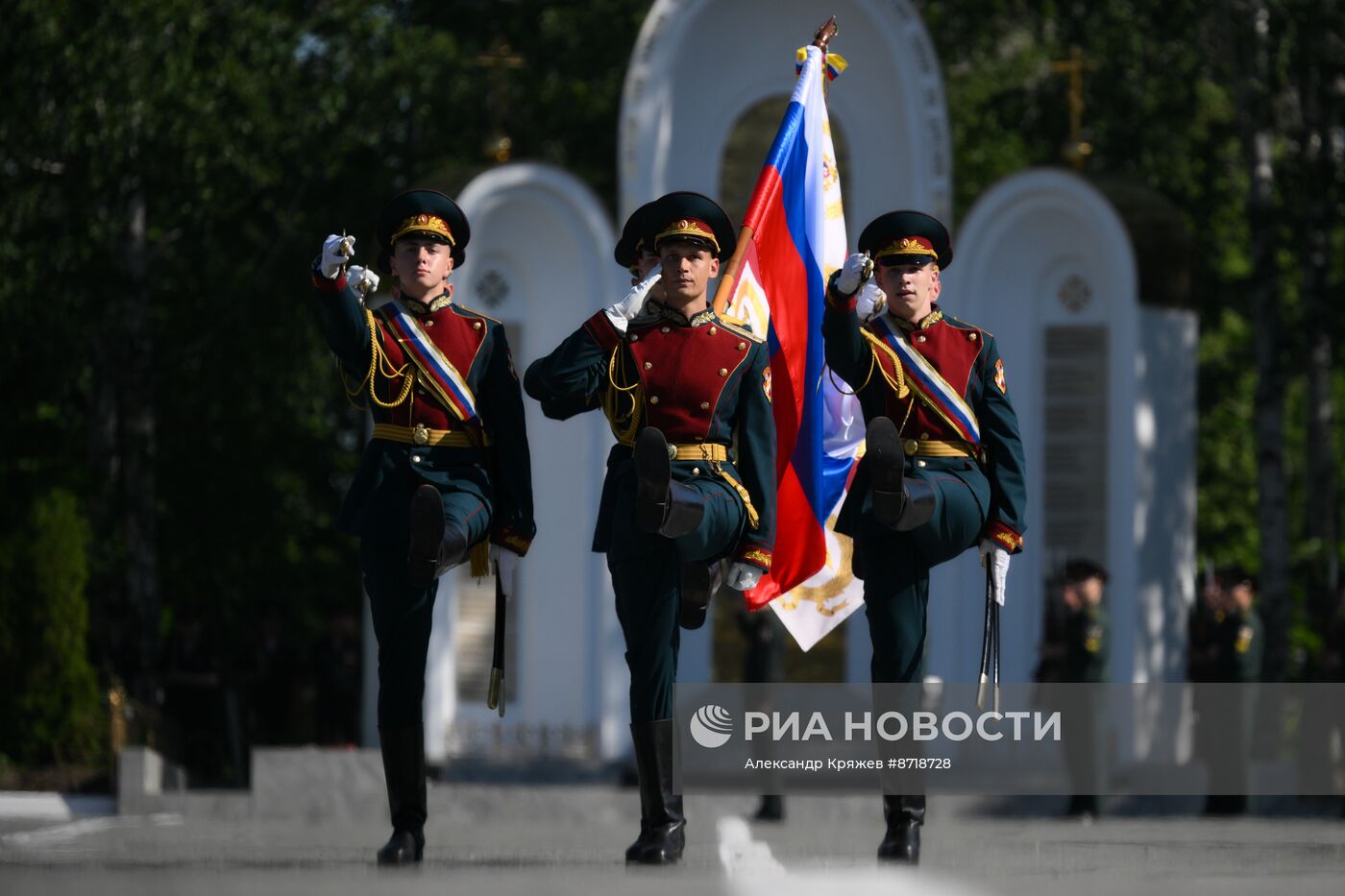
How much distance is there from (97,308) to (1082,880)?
1380cm

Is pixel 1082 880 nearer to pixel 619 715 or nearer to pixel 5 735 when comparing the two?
pixel 619 715

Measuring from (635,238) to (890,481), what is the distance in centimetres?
134

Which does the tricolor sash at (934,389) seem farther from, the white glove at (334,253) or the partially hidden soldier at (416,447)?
the white glove at (334,253)

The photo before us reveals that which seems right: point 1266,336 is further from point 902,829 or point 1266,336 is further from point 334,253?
point 334,253

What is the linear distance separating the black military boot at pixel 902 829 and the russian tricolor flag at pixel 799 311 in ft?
3.90

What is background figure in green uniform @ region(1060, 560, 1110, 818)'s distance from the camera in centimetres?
1472

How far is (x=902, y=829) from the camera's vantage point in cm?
827

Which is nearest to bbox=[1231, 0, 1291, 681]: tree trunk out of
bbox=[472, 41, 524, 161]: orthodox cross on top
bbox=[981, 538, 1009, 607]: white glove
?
bbox=[472, 41, 524, 161]: orthodox cross on top

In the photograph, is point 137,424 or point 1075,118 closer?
point 1075,118

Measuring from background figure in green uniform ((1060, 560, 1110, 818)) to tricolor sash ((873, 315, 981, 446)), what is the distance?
21.0 feet

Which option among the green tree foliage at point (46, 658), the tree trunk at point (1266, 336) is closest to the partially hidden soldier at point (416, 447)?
the green tree foliage at point (46, 658)

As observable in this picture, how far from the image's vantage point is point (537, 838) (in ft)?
38.7

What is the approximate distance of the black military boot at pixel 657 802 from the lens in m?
8.06

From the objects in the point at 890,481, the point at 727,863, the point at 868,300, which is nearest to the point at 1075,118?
the point at 868,300
